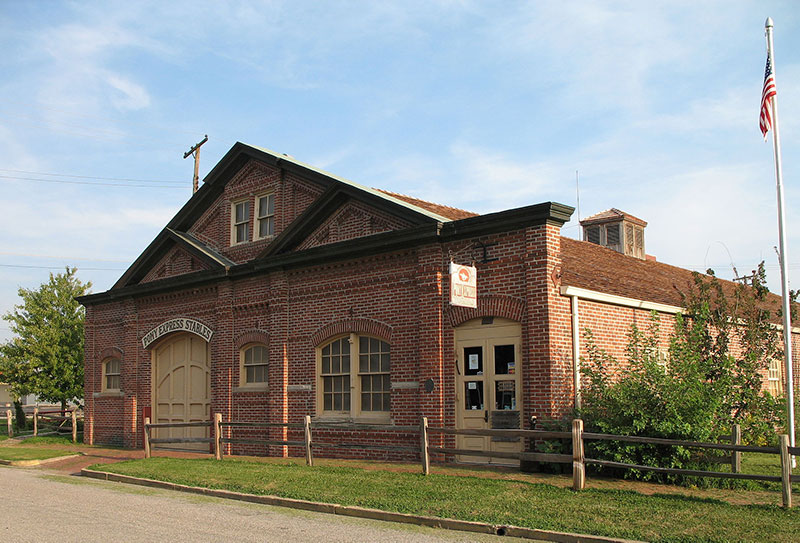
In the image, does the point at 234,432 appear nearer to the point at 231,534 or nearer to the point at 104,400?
the point at 104,400

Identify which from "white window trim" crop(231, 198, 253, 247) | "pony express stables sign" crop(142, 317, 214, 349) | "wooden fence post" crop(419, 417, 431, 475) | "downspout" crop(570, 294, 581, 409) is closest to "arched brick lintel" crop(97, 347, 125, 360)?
"pony express stables sign" crop(142, 317, 214, 349)

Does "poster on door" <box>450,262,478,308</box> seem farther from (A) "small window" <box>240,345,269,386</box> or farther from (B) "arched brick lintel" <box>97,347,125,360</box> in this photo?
(B) "arched brick lintel" <box>97,347,125,360</box>

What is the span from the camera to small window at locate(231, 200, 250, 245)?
21.4 m

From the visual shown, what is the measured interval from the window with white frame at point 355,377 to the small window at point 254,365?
2.17 metres

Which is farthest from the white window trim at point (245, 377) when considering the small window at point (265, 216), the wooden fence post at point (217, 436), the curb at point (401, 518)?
the curb at point (401, 518)

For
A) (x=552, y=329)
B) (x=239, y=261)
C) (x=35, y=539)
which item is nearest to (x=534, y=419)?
(x=552, y=329)

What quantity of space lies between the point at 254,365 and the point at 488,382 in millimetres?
7457

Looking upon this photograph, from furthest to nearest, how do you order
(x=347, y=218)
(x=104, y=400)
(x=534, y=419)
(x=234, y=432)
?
(x=104, y=400) < (x=234, y=432) < (x=347, y=218) < (x=534, y=419)

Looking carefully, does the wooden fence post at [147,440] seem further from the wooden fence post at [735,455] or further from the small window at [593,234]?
the small window at [593,234]

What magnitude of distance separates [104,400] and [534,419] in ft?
53.8

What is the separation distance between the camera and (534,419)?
1355 cm

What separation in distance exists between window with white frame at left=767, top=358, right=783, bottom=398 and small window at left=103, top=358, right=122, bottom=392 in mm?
19979

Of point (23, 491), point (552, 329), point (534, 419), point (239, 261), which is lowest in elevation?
point (23, 491)

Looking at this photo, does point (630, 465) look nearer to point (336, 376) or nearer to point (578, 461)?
point (578, 461)
